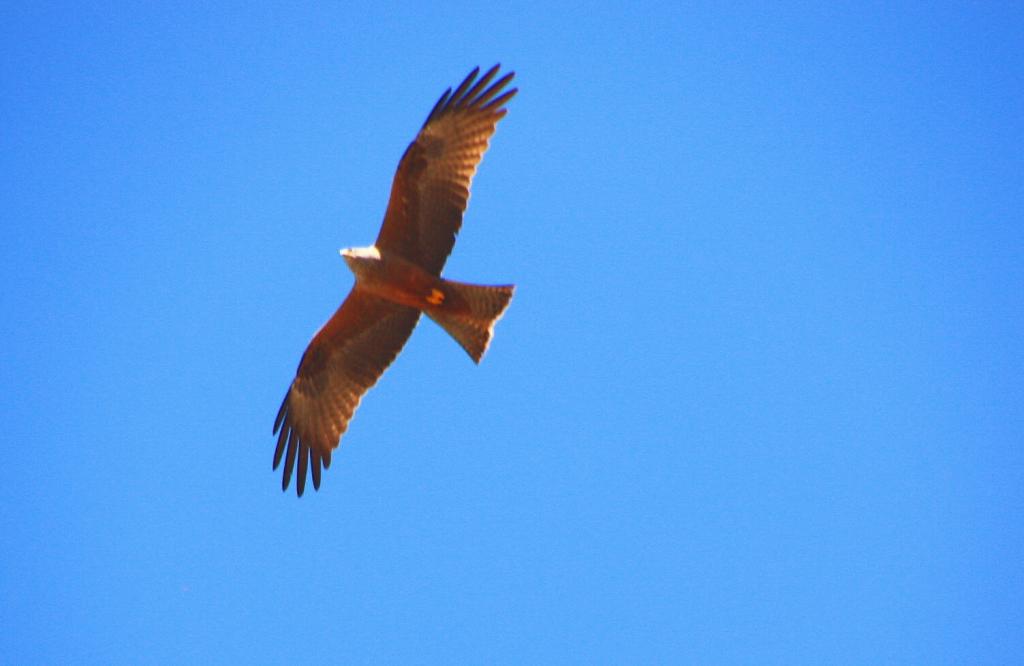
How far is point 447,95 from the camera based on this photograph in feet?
28.9

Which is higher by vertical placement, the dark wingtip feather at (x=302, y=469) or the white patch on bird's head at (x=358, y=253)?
the white patch on bird's head at (x=358, y=253)

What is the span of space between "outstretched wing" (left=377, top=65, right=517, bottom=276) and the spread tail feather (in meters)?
0.32

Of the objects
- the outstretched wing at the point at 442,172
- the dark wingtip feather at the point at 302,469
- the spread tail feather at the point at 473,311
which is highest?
the outstretched wing at the point at 442,172

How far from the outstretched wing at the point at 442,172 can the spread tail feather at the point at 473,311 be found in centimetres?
32

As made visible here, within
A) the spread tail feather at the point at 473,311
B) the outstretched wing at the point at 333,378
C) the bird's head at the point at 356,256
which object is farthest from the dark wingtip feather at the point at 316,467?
the bird's head at the point at 356,256

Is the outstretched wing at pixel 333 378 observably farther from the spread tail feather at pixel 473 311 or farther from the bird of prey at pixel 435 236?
the spread tail feather at pixel 473 311

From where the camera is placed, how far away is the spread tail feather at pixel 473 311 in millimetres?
8617

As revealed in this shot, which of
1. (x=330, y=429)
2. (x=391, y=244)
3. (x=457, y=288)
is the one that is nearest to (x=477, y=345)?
(x=457, y=288)

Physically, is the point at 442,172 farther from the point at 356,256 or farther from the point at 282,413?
the point at 282,413

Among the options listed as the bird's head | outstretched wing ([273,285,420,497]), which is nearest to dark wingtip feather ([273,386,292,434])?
outstretched wing ([273,285,420,497])

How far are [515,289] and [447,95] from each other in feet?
6.01

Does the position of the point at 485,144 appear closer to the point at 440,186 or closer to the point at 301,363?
the point at 440,186

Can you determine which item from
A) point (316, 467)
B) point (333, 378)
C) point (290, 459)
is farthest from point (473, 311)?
point (290, 459)

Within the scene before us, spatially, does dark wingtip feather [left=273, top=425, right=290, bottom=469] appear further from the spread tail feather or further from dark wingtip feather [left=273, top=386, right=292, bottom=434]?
the spread tail feather
